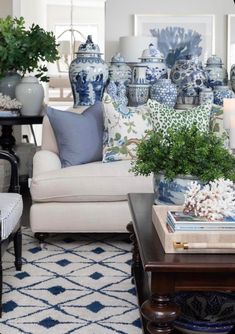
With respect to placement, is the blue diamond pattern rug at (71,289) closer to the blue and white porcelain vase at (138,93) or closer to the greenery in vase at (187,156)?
the greenery in vase at (187,156)

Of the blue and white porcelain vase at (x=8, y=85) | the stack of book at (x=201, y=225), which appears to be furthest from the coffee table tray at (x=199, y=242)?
the blue and white porcelain vase at (x=8, y=85)

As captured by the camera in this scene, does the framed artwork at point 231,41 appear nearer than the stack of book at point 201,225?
No

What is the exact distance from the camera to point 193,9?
764cm

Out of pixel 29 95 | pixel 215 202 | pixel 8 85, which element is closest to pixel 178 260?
pixel 215 202

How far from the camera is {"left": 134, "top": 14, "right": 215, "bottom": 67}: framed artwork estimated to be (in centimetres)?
758

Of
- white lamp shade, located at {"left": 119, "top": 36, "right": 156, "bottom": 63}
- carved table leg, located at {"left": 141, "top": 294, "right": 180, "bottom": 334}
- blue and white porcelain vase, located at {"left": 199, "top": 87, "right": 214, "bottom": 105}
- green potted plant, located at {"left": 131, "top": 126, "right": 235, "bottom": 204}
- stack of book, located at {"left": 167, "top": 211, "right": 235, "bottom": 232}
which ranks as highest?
white lamp shade, located at {"left": 119, "top": 36, "right": 156, "bottom": 63}

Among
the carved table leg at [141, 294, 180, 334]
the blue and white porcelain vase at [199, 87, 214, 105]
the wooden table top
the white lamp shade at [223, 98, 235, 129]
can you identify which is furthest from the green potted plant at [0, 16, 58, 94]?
the carved table leg at [141, 294, 180, 334]

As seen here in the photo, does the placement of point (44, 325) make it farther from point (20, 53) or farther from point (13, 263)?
point (20, 53)

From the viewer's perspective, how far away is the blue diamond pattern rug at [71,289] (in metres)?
2.41

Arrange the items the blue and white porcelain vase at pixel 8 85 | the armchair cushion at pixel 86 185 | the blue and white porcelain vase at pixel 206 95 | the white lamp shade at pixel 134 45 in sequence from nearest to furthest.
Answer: the armchair cushion at pixel 86 185, the blue and white porcelain vase at pixel 206 95, the blue and white porcelain vase at pixel 8 85, the white lamp shade at pixel 134 45

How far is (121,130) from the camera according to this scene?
149 inches

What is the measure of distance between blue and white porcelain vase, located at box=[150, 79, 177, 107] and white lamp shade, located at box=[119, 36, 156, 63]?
2336 mm

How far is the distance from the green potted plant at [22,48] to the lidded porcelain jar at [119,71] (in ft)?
1.64

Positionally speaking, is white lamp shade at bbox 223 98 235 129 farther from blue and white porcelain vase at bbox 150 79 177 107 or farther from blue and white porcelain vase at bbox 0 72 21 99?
blue and white porcelain vase at bbox 0 72 21 99
